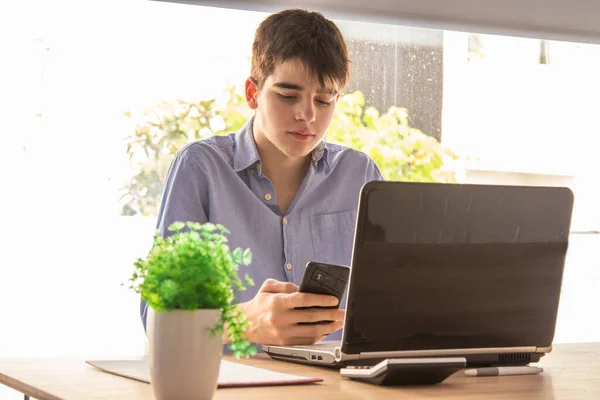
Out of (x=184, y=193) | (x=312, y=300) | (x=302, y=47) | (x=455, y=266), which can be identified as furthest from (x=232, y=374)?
(x=302, y=47)

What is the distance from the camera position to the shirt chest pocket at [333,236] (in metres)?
2.43

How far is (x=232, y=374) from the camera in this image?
1607mm

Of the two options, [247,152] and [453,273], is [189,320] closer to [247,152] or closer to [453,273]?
[453,273]

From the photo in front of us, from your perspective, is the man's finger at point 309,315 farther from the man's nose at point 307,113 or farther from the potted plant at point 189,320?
the man's nose at point 307,113

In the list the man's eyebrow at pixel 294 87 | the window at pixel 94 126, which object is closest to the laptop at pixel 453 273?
the man's eyebrow at pixel 294 87

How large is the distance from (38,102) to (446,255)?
2.21m

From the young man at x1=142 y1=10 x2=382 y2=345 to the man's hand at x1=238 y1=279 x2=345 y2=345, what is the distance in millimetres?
319

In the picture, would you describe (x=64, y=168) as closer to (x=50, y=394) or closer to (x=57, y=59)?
(x=57, y=59)

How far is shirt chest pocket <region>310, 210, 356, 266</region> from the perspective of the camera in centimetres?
243

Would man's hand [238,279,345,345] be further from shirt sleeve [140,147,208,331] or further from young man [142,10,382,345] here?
shirt sleeve [140,147,208,331]

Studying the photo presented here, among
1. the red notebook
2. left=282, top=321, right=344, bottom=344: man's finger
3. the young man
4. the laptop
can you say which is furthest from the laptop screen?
the young man

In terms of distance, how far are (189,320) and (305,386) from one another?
34cm

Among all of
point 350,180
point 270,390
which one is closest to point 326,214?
point 350,180

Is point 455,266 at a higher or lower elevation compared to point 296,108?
lower
